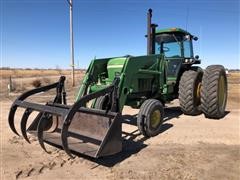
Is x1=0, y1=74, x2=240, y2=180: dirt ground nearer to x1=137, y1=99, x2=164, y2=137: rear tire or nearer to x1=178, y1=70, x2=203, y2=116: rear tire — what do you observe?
x1=137, y1=99, x2=164, y2=137: rear tire

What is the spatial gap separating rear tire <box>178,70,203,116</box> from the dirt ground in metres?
1.09

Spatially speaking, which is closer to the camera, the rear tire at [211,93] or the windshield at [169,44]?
the rear tire at [211,93]

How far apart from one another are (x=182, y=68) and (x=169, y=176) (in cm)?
498

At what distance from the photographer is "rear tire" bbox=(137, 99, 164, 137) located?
545cm

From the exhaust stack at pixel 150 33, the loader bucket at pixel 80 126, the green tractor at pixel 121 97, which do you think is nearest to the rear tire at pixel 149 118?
the green tractor at pixel 121 97

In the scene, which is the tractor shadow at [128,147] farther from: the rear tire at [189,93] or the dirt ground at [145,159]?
the rear tire at [189,93]

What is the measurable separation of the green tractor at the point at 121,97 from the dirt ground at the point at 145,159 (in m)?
0.25

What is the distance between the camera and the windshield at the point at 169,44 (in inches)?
324

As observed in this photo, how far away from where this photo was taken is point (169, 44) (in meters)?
8.43

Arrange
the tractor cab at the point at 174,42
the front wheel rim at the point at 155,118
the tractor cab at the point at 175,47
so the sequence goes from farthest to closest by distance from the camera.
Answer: the tractor cab at the point at 174,42 → the tractor cab at the point at 175,47 → the front wheel rim at the point at 155,118

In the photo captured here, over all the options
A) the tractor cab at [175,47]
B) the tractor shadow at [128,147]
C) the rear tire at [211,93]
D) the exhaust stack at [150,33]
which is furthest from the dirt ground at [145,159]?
the exhaust stack at [150,33]

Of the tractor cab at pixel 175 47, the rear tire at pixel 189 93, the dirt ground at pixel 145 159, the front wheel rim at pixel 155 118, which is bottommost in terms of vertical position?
the dirt ground at pixel 145 159

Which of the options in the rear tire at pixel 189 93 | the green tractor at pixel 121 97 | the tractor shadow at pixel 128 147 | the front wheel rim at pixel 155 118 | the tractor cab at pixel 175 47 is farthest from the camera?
the tractor cab at pixel 175 47

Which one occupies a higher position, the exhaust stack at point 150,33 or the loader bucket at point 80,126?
the exhaust stack at point 150,33
